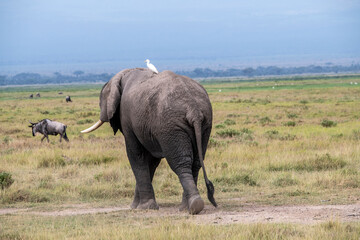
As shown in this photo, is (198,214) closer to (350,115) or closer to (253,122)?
(253,122)

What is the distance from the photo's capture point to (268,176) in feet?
41.0

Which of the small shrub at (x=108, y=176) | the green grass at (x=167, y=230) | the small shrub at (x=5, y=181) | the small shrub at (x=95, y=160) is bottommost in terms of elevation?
the small shrub at (x=95, y=160)

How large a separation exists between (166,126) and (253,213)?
1.68 metres

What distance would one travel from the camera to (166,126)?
8.84 metres

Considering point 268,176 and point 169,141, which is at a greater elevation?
point 169,141

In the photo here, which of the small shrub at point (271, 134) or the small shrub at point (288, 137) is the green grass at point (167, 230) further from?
the small shrub at point (271, 134)

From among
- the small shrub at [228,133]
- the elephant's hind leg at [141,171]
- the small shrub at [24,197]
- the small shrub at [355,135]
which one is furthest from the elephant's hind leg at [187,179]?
the small shrub at [228,133]

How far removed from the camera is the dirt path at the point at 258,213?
7926mm

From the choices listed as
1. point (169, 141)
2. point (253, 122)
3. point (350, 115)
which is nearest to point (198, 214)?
point (169, 141)

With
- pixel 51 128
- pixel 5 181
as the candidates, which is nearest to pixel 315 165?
pixel 5 181

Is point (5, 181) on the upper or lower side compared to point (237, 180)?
upper

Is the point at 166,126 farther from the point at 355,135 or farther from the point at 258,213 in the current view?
the point at 355,135

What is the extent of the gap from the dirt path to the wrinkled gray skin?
306mm

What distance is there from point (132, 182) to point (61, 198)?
1.62 meters
